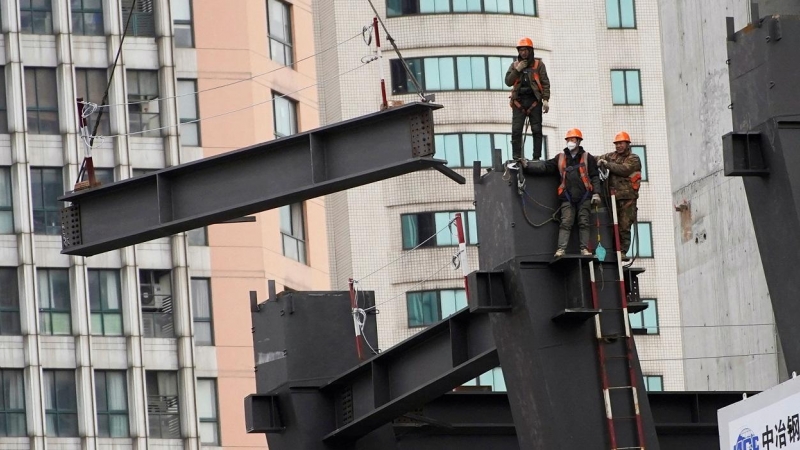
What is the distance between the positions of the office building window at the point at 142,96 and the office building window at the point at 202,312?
447 centimetres

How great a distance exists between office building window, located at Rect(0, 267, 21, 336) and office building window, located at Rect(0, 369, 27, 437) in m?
1.23

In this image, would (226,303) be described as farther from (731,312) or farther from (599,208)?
(599,208)

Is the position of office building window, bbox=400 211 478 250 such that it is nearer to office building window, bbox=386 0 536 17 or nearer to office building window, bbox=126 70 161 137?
office building window, bbox=386 0 536 17

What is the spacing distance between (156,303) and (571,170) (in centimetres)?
3745

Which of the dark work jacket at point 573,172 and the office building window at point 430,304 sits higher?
the dark work jacket at point 573,172

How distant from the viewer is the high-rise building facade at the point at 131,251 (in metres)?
62.3

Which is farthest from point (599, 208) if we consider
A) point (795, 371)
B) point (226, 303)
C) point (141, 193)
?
point (226, 303)

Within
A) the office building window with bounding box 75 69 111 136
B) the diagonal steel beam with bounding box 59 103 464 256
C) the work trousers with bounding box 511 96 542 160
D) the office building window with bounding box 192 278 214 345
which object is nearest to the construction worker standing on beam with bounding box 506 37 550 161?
the work trousers with bounding box 511 96 542 160

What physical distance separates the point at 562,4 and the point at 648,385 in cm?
1285

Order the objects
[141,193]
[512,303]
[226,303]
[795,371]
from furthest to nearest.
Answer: [226,303] < [141,193] < [512,303] < [795,371]

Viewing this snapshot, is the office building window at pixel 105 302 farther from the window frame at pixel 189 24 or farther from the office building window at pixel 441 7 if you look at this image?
the office building window at pixel 441 7

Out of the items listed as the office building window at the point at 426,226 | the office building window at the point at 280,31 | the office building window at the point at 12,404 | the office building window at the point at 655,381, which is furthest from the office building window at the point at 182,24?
the office building window at the point at 655,381

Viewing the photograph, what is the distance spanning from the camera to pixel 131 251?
6362 centimetres

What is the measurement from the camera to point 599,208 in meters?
28.2
